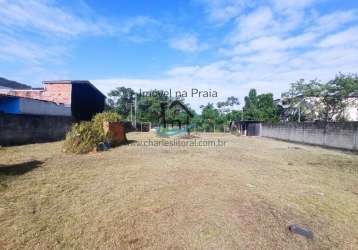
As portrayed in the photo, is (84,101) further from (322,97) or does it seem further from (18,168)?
(322,97)

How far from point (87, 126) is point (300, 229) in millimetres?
8873

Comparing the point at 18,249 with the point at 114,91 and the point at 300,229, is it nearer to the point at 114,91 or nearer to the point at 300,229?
A: the point at 300,229

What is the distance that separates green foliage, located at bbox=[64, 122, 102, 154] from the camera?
29.1ft

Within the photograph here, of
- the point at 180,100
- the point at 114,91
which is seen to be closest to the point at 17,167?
the point at 180,100

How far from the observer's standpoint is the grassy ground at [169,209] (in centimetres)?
254

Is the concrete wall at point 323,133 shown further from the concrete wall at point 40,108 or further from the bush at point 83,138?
the concrete wall at point 40,108

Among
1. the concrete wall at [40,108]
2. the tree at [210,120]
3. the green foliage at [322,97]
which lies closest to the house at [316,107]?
the green foliage at [322,97]

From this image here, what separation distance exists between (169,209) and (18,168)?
4279 mm

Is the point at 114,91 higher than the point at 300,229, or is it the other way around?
the point at 114,91

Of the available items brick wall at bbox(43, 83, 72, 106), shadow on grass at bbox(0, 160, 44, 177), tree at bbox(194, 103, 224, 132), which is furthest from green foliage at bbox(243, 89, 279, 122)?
shadow on grass at bbox(0, 160, 44, 177)

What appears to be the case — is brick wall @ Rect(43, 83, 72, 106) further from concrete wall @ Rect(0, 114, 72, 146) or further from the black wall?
concrete wall @ Rect(0, 114, 72, 146)

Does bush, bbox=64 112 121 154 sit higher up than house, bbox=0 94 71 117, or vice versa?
house, bbox=0 94 71 117

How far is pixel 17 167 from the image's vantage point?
5699 millimetres

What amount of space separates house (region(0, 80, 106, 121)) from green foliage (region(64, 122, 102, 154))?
8.59m
